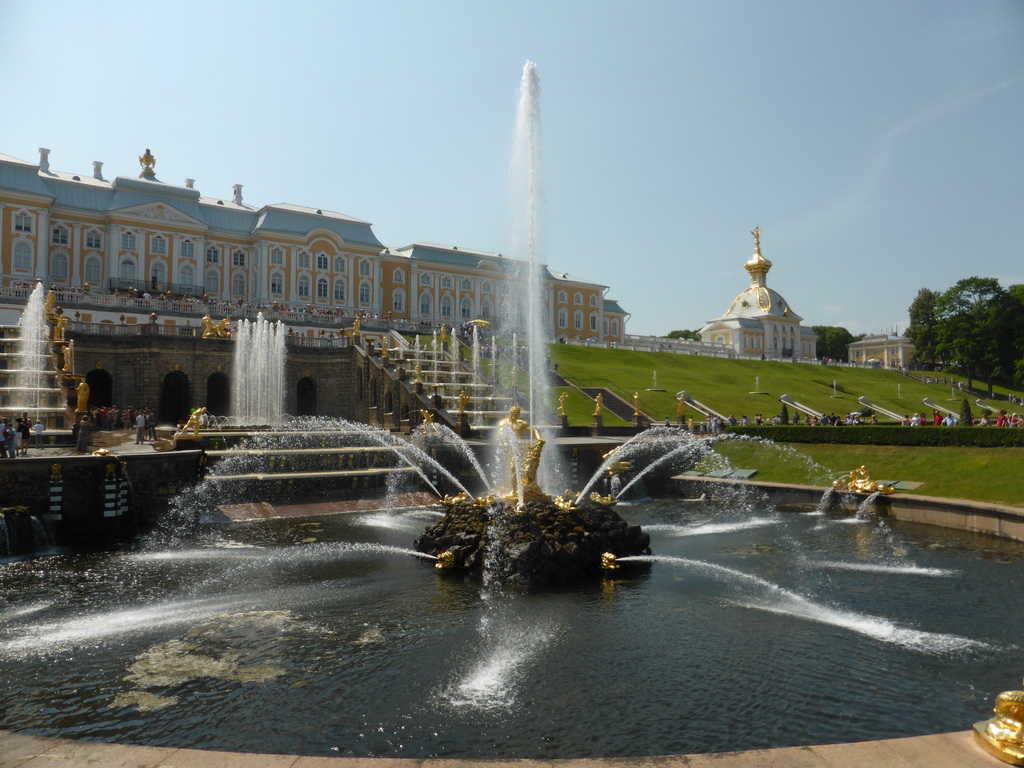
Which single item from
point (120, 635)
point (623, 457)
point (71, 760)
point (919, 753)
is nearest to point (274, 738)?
point (71, 760)

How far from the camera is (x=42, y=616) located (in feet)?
33.8

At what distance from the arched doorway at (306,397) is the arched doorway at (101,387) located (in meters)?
9.68

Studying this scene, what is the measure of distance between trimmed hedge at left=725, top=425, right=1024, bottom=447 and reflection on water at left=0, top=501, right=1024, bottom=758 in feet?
32.4

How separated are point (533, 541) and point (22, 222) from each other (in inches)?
2223

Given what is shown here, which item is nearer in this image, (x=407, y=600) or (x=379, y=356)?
(x=407, y=600)

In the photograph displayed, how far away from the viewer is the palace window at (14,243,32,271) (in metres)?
51.6

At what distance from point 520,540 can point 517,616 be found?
2.37 metres

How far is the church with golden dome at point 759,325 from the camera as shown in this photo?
95750 millimetres

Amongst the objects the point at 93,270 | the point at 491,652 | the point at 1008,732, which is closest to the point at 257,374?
the point at 93,270

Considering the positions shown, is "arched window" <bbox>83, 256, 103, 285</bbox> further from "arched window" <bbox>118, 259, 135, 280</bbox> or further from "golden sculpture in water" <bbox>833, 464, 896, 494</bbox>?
"golden sculpture in water" <bbox>833, 464, 896, 494</bbox>

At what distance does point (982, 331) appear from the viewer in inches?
2837

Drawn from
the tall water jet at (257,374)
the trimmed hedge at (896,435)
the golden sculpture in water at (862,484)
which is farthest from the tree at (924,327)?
the tall water jet at (257,374)

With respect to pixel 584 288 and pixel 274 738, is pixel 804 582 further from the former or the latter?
pixel 584 288

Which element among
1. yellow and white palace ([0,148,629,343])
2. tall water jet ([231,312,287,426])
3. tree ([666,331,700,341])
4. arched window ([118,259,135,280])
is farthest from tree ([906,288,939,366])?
arched window ([118,259,135,280])
